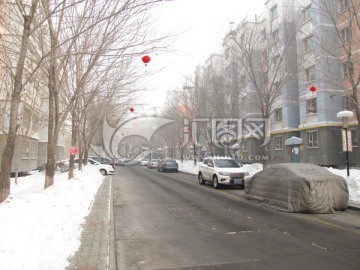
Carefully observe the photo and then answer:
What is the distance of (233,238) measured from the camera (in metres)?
7.32

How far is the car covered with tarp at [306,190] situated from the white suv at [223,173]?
17.4 feet

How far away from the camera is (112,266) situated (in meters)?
5.46

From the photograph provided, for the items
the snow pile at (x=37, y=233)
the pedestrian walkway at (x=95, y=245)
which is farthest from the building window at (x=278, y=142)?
the snow pile at (x=37, y=233)

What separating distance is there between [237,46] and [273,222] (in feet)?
50.0

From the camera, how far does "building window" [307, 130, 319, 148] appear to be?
102 ft

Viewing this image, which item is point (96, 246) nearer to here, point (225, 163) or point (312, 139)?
point (225, 163)

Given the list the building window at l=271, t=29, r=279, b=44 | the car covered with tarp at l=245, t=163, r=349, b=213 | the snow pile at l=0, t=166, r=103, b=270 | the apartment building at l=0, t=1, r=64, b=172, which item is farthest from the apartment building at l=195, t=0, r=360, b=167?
the snow pile at l=0, t=166, r=103, b=270

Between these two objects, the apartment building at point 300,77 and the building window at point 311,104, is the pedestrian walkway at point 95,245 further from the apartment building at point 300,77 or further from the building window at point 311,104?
the building window at point 311,104

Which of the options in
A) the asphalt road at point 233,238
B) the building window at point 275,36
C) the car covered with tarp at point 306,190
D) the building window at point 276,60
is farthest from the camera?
the building window at point 276,60

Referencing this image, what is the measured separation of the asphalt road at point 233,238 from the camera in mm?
5684

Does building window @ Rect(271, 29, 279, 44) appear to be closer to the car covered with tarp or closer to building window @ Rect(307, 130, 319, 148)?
the car covered with tarp

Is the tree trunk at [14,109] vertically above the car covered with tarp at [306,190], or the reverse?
the tree trunk at [14,109]

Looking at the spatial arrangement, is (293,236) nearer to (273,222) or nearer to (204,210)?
(273,222)

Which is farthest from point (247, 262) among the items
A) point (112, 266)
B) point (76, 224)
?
point (76, 224)
